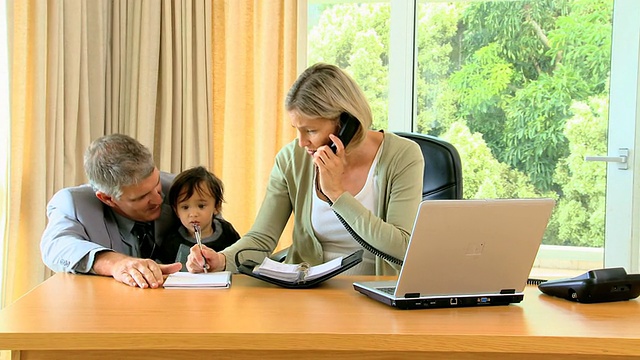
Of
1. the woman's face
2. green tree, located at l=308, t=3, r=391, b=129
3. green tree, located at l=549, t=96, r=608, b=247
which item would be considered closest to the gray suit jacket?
the woman's face

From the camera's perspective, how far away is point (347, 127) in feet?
6.88

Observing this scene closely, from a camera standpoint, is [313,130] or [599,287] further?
[313,130]

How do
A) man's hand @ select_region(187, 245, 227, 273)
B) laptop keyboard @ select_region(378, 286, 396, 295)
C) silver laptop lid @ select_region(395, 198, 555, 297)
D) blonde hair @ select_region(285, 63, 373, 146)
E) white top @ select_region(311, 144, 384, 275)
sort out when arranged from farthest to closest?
white top @ select_region(311, 144, 384, 275)
blonde hair @ select_region(285, 63, 373, 146)
man's hand @ select_region(187, 245, 227, 273)
laptop keyboard @ select_region(378, 286, 396, 295)
silver laptop lid @ select_region(395, 198, 555, 297)

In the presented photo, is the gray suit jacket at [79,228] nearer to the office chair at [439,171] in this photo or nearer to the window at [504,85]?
the office chair at [439,171]

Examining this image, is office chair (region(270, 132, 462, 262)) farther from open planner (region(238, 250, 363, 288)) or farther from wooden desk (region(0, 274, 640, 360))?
wooden desk (region(0, 274, 640, 360))

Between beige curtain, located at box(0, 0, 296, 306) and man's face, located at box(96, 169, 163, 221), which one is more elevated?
beige curtain, located at box(0, 0, 296, 306)

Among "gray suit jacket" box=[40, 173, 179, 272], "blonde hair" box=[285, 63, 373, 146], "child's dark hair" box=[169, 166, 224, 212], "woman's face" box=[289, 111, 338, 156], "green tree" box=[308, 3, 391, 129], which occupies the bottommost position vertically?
"gray suit jacket" box=[40, 173, 179, 272]

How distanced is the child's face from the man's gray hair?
0.48 ft

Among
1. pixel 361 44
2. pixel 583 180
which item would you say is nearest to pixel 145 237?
pixel 361 44

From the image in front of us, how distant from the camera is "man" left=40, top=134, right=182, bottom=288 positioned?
192 centimetres

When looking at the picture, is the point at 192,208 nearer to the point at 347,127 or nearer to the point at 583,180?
the point at 347,127

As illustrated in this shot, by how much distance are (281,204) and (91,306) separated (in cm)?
86

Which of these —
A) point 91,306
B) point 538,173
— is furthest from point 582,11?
point 91,306

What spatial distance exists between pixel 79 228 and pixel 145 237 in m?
0.28
